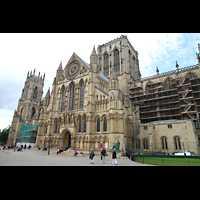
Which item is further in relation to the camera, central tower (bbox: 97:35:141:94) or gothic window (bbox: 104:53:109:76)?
gothic window (bbox: 104:53:109:76)

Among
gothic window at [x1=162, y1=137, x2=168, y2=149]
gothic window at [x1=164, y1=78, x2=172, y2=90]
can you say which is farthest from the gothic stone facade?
gothic window at [x1=164, y1=78, x2=172, y2=90]

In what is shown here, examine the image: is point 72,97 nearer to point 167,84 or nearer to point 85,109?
point 85,109

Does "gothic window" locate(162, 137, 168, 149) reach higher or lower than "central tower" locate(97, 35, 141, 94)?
lower

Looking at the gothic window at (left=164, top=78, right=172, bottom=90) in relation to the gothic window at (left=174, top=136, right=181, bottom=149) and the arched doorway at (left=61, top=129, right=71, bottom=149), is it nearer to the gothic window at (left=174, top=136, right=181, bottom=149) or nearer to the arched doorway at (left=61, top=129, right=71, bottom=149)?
the gothic window at (left=174, top=136, right=181, bottom=149)

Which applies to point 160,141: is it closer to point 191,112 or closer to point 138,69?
point 191,112

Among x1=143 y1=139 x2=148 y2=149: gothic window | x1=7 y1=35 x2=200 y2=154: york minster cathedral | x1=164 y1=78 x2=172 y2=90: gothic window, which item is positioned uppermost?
x1=164 y1=78 x2=172 y2=90: gothic window

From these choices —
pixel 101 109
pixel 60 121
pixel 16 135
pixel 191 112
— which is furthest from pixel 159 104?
pixel 16 135

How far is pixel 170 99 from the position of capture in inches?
1447

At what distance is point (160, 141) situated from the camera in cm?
2933

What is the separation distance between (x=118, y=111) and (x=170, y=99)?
18.3m

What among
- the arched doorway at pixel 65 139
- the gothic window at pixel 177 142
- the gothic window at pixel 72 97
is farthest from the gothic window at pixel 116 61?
the gothic window at pixel 177 142

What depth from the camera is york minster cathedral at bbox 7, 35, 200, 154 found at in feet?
90.1

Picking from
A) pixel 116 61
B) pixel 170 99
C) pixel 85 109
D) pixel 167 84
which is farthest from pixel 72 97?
pixel 116 61

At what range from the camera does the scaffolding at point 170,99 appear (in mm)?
32000
